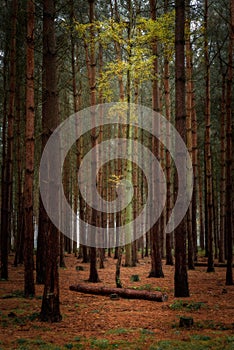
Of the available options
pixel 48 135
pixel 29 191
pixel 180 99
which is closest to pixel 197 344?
pixel 48 135

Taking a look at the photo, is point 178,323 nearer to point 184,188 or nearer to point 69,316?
point 69,316

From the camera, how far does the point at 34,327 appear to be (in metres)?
7.09

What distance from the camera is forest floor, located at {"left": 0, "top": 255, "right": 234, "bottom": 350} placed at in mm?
6082

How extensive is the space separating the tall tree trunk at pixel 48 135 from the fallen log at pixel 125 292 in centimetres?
325

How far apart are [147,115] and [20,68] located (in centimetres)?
1043

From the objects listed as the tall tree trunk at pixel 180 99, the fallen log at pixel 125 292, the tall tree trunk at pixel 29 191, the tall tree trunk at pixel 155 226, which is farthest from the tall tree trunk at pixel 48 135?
the tall tree trunk at pixel 155 226

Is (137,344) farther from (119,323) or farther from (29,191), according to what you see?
(29,191)

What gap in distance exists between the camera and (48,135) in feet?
25.6

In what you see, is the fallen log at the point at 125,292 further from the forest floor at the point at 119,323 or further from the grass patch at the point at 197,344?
the grass patch at the point at 197,344

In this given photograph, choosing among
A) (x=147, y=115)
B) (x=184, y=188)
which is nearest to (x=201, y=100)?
(x=147, y=115)

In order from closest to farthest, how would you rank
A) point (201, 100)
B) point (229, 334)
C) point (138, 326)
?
point (229, 334) → point (138, 326) → point (201, 100)

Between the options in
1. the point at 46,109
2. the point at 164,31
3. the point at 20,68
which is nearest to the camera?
the point at 46,109

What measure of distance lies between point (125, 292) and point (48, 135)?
5078 mm

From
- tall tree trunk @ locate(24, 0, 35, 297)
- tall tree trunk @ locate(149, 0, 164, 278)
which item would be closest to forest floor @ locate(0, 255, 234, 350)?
tall tree trunk @ locate(24, 0, 35, 297)
